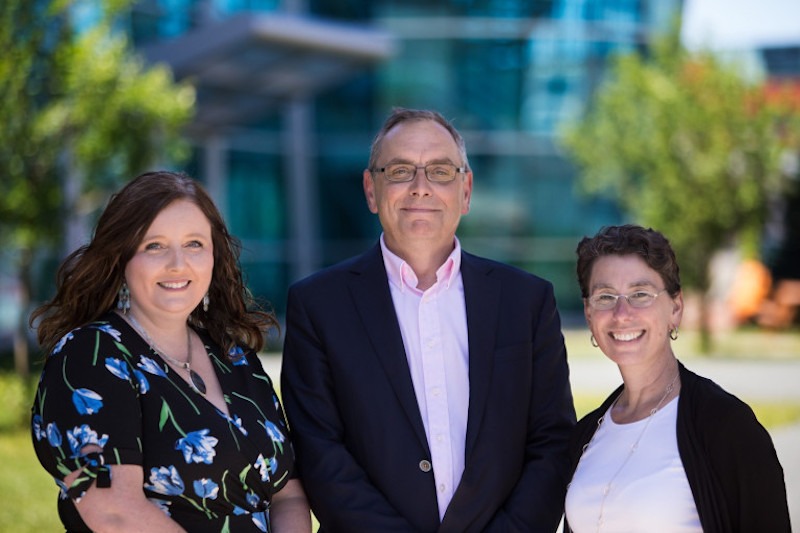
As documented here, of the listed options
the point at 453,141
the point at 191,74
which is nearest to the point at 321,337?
the point at 453,141

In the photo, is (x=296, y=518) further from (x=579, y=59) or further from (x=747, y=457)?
(x=579, y=59)

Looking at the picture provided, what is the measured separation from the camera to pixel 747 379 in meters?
14.6

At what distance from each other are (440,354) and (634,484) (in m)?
0.88

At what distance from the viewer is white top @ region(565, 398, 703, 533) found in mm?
3029

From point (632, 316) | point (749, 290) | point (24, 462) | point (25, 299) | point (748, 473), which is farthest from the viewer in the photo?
point (749, 290)

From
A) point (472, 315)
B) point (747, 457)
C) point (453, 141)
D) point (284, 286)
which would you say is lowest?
point (284, 286)

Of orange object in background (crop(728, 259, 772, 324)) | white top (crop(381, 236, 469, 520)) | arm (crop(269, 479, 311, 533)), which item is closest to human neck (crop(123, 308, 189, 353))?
arm (crop(269, 479, 311, 533))

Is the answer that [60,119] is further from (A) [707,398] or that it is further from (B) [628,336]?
(A) [707,398]

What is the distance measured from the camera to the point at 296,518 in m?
3.51

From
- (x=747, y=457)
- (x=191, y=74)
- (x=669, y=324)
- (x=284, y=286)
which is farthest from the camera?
(x=284, y=286)

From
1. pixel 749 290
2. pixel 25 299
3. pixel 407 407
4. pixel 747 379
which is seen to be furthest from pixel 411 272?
pixel 749 290

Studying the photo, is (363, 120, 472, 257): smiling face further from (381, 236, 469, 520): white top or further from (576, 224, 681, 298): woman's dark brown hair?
(576, 224, 681, 298): woman's dark brown hair

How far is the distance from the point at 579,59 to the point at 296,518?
25507 mm

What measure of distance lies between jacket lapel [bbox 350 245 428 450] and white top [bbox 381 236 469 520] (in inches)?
1.7
